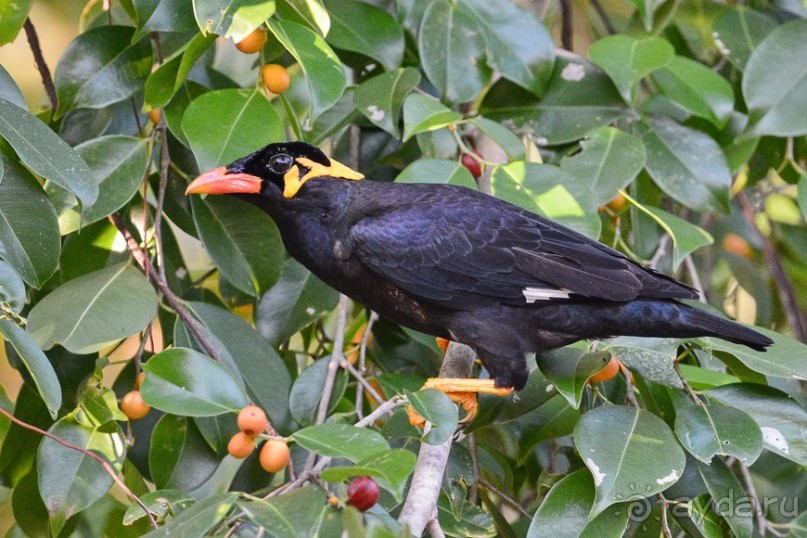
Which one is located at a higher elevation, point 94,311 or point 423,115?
point 423,115

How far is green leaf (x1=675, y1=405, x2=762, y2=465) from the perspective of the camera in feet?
7.47

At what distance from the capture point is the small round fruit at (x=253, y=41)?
2.66 metres

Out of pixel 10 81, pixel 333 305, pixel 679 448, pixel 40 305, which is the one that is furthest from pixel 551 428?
pixel 10 81

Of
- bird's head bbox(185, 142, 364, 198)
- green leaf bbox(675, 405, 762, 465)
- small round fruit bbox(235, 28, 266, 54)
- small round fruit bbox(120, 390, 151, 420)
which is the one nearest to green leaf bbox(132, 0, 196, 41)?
small round fruit bbox(235, 28, 266, 54)

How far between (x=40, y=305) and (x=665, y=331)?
1.70 meters

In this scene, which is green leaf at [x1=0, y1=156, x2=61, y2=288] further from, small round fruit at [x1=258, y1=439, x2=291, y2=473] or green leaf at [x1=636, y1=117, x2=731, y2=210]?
green leaf at [x1=636, y1=117, x2=731, y2=210]

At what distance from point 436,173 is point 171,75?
0.82 meters

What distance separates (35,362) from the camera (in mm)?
1974

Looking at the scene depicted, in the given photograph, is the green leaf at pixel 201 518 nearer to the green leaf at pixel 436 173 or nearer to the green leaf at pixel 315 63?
the green leaf at pixel 315 63

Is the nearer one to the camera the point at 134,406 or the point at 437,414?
the point at 437,414

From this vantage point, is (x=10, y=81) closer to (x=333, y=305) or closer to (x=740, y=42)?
(x=333, y=305)

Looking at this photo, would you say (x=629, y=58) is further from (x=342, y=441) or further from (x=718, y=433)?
(x=342, y=441)

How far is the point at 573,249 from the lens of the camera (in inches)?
111

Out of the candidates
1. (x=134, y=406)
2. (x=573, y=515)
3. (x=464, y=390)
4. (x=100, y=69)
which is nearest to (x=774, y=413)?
(x=573, y=515)
